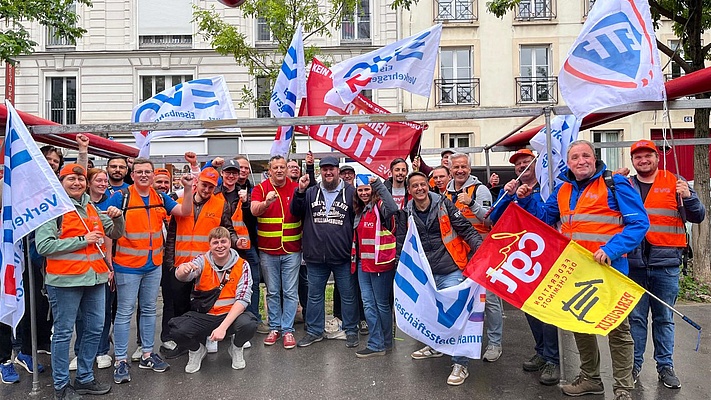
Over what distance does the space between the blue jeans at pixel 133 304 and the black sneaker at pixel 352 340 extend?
1952 millimetres

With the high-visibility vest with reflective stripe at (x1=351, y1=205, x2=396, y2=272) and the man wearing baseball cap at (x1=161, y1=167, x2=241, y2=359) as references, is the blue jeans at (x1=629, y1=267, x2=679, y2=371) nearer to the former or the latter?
the high-visibility vest with reflective stripe at (x1=351, y1=205, x2=396, y2=272)

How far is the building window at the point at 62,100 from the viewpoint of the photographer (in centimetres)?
2006

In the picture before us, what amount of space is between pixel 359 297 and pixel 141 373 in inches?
95.1

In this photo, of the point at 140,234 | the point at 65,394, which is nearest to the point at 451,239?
the point at 140,234

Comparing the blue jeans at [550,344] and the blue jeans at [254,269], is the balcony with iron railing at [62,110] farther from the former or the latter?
the blue jeans at [550,344]

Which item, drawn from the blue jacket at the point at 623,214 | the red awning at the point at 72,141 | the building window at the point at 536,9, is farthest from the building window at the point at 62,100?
→ the blue jacket at the point at 623,214

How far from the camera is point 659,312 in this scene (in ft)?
15.0

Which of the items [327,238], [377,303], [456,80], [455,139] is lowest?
[377,303]

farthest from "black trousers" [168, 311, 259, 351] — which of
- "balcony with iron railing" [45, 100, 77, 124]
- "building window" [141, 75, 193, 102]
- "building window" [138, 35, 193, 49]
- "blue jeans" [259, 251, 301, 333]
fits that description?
"balcony with iron railing" [45, 100, 77, 124]

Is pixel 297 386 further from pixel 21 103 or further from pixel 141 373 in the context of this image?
pixel 21 103

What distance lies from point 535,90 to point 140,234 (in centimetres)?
1775

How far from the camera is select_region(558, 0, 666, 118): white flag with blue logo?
4.25m

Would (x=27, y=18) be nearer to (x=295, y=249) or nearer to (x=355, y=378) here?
(x=295, y=249)

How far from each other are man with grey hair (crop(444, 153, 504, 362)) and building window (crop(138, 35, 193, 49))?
1696 cm
